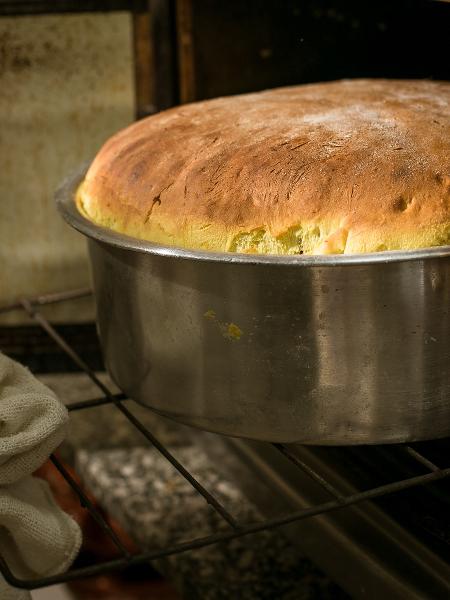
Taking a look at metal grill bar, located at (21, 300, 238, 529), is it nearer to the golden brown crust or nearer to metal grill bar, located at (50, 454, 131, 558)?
metal grill bar, located at (50, 454, 131, 558)

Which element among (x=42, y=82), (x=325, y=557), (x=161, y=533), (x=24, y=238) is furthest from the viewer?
(x=24, y=238)

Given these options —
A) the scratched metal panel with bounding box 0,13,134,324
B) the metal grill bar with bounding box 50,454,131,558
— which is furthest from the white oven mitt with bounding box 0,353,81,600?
the scratched metal panel with bounding box 0,13,134,324

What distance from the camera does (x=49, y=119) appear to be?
1450 millimetres

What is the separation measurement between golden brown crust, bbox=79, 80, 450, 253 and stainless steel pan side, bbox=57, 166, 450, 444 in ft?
0.15

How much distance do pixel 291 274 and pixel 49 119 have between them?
839mm

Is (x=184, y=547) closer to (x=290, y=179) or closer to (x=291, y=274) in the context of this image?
→ (x=291, y=274)

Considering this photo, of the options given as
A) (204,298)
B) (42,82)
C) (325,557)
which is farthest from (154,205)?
(42,82)

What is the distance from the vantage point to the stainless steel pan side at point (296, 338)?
75cm

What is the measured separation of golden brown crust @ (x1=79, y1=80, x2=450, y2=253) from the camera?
78cm

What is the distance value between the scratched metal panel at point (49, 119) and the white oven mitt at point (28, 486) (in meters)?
0.67

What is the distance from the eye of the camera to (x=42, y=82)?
143 centimetres

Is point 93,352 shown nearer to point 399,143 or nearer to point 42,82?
point 42,82

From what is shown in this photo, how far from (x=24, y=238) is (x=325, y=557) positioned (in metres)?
0.79

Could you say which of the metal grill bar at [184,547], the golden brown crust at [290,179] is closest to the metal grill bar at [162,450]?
the metal grill bar at [184,547]
